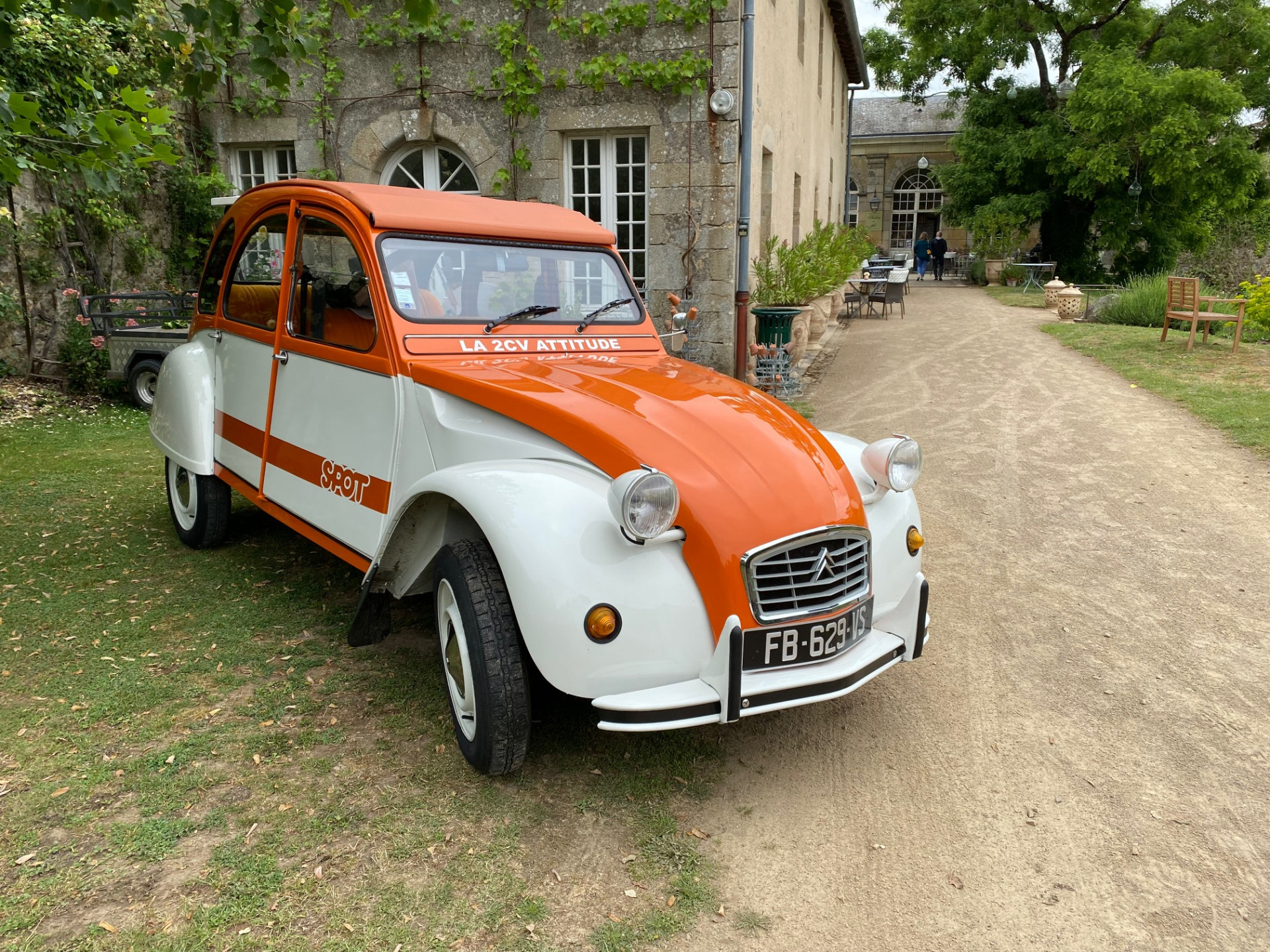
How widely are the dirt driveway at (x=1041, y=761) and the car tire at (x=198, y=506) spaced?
3.34m

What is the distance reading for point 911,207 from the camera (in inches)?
1587

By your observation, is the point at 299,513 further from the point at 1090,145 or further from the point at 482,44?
the point at 1090,145

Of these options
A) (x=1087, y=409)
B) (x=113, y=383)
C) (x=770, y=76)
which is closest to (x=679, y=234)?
(x=770, y=76)

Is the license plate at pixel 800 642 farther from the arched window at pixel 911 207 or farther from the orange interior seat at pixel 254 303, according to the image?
the arched window at pixel 911 207

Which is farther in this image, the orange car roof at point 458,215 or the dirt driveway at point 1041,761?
the orange car roof at point 458,215

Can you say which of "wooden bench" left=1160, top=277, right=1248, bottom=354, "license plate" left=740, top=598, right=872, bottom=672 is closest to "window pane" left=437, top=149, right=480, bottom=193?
"license plate" left=740, top=598, right=872, bottom=672

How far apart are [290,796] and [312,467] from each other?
1560 mm

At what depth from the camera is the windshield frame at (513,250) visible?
3719mm

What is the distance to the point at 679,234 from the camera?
1020cm

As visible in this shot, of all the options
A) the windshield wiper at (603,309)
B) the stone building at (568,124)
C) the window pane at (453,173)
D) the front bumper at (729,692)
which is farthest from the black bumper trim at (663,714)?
the window pane at (453,173)

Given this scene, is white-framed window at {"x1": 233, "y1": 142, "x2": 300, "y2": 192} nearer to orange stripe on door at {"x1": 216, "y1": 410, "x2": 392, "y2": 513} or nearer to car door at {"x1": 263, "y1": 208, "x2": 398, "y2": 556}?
orange stripe on door at {"x1": 216, "y1": 410, "x2": 392, "y2": 513}

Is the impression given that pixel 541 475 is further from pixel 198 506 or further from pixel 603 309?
pixel 198 506

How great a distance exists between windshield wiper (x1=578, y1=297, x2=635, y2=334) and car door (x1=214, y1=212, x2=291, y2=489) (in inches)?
55.3

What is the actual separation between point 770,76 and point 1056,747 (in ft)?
33.5
